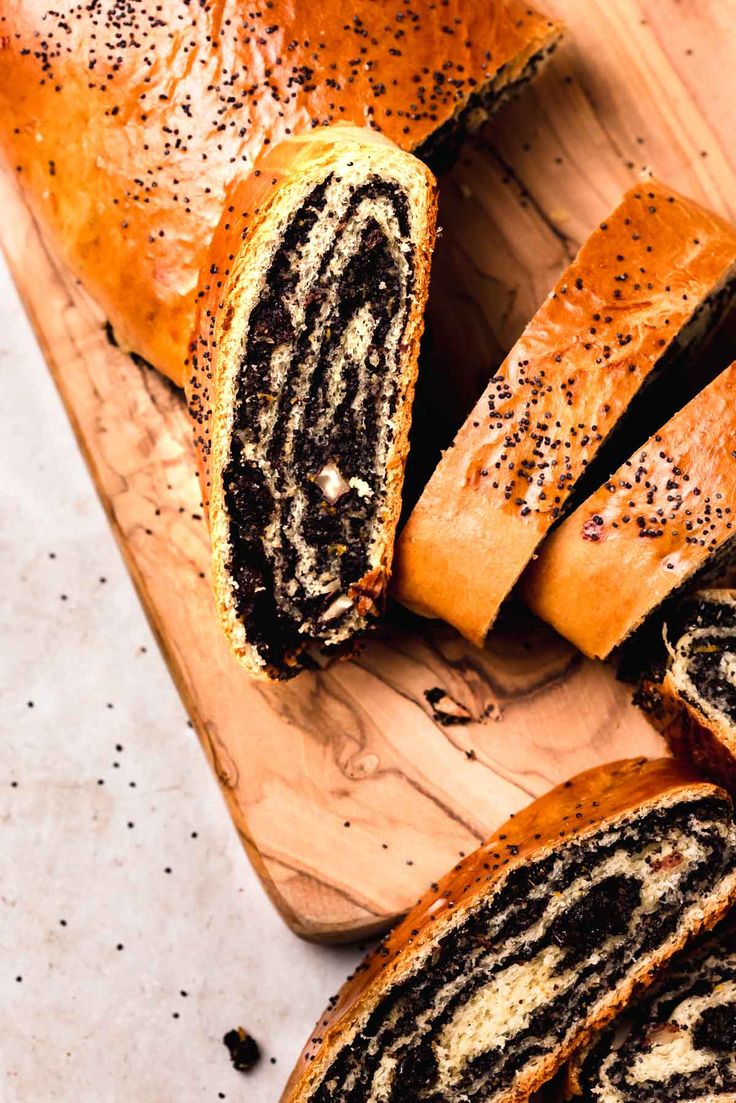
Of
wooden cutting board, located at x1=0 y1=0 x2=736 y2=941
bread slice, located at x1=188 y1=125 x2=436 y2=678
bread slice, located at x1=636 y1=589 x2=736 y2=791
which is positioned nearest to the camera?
bread slice, located at x1=188 y1=125 x2=436 y2=678

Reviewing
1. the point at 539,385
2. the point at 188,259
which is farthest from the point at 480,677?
the point at 188,259

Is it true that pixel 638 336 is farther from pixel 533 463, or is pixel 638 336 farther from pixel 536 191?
pixel 536 191

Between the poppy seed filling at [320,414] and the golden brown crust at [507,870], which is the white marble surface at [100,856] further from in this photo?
the poppy seed filling at [320,414]

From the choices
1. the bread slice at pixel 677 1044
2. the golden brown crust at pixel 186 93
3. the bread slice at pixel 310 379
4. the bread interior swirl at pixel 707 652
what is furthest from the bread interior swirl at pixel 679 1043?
the golden brown crust at pixel 186 93

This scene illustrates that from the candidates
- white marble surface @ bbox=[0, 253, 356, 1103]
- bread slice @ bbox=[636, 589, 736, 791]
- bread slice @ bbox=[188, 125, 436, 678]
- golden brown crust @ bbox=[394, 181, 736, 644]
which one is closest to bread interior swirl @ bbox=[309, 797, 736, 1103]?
bread slice @ bbox=[636, 589, 736, 791]

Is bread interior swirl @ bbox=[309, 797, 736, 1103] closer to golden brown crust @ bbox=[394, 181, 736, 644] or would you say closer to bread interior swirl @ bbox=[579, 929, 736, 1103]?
bread interior swirl @ bbox=[579, 929, 736, 1103]

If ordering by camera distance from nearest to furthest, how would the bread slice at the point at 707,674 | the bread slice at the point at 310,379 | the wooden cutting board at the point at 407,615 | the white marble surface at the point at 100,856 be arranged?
the bread slice at the point at 310,379
the bread slice at the point at 707,674
the wooden cutting board at the point at 407,615
the white marble surface at the point at 100,856
